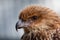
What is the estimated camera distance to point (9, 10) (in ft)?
24.3

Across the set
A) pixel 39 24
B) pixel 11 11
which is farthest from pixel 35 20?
pixel 11 11

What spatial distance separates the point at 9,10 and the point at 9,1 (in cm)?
47

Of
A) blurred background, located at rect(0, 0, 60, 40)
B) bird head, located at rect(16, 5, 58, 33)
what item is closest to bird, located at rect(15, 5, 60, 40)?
bird head, located at rect(16, 5, 58, 33)

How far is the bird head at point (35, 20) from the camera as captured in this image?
377cm

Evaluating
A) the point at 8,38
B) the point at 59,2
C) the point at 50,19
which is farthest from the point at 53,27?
the point at 8,38

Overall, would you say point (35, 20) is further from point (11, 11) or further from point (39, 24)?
point (11, 11)

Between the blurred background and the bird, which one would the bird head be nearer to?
the bird

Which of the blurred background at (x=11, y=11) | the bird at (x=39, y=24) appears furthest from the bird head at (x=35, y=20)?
the blurred background at (x=11, y=11)

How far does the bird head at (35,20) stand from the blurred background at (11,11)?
3.02 m

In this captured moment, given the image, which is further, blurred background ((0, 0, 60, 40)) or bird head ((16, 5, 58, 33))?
blurred background ((0, 0, 60, 40))

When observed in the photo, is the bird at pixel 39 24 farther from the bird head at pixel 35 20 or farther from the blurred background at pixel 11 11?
the blurred background at pixel 11 11

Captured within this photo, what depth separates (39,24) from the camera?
378cm

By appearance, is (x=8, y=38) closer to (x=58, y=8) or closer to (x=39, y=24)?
(x=58, y=8)

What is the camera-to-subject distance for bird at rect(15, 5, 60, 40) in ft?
12.3
